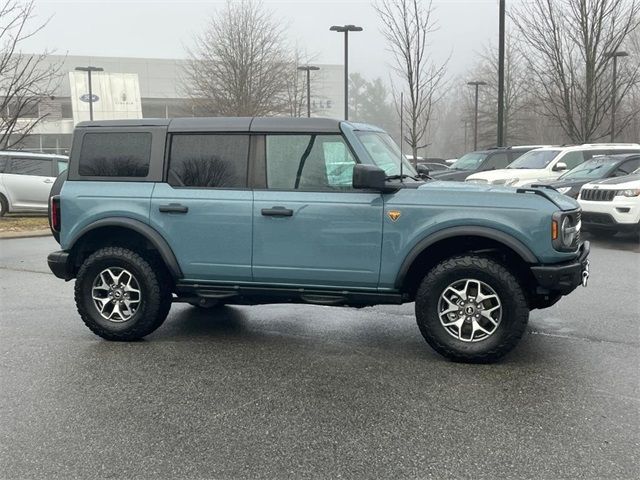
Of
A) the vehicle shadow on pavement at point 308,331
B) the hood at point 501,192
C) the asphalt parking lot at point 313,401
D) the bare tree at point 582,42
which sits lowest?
the vehicle shadow on pavement at point 308,331

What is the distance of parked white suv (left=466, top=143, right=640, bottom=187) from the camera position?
1489 cm

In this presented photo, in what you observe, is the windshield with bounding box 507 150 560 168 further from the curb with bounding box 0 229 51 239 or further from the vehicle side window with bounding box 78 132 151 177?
the vehicle side window with bounding box 78 132 151 177

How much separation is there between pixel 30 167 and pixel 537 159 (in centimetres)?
1242

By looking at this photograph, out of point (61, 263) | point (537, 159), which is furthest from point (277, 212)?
point (537, 159)

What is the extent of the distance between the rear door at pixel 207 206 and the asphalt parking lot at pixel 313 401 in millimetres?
730

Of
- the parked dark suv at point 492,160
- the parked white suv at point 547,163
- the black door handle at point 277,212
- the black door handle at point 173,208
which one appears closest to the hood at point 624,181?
the parked white suv at point 547,163

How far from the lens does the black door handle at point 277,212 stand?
507cm

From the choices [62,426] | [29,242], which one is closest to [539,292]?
[62,426]

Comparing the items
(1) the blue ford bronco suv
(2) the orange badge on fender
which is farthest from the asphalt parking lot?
(2) the orange badge on fender

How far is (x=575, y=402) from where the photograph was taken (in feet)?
13.3

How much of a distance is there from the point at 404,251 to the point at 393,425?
1.54 m

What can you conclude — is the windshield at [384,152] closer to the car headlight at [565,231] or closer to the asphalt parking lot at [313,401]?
the car headlight at [565,231]

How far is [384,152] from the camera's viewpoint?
5480 mm

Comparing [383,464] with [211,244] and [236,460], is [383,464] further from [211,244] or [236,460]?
[211,244]
